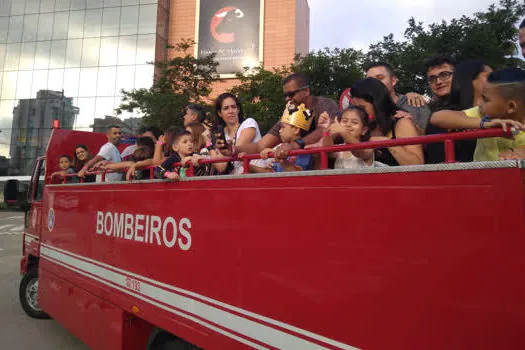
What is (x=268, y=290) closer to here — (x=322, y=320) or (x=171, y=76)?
(x=322, y=320)

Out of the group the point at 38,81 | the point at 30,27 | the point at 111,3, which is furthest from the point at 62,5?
the point at 38,81

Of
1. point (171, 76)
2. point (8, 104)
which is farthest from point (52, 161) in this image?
point (8, 104)

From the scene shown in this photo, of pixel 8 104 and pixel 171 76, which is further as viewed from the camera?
pixel 8 104

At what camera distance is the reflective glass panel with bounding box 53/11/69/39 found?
31.4 metres

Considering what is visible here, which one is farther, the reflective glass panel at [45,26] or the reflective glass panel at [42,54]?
the reflective glass panel at [45,26]

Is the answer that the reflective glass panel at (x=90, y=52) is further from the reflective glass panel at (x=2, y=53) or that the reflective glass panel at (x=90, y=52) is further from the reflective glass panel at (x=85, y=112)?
the reflective glass panel at (x=2, y=53)

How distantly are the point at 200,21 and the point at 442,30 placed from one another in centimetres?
2199

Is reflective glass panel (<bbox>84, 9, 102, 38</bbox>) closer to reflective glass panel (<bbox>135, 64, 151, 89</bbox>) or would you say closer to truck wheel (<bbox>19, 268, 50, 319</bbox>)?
reflective glass panel (<bbox>135, 64, 151, 89</bbox>)

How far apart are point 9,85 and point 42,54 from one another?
381 centimetres

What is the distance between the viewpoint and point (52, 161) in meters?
5.46

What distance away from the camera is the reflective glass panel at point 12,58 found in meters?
32.2

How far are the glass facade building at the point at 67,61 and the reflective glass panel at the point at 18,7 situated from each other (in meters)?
0.08

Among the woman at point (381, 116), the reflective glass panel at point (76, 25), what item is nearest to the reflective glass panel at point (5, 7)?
the reflective glass panel at point (76, 25)

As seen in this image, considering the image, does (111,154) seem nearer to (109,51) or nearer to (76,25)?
(109,51)
